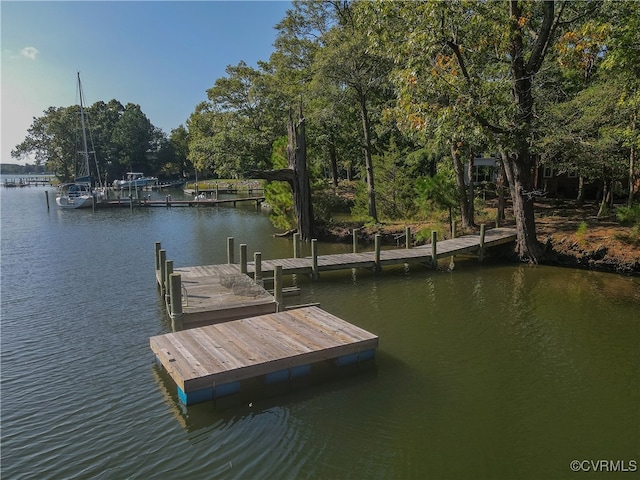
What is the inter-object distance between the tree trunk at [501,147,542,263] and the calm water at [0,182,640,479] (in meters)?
2.44

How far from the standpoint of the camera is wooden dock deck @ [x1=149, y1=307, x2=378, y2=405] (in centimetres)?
786

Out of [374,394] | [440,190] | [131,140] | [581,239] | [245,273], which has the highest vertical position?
[131,140]

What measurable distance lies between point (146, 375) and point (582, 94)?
19198mm

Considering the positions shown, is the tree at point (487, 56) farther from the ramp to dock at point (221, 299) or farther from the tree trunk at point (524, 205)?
the ramp to dock at point (221, 299)

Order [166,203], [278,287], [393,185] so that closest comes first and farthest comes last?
[278,287] < [393,185] < [166,203]

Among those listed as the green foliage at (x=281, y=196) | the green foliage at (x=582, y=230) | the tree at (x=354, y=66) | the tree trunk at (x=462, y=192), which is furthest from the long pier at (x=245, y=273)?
the green foliage at (x=281, y=196)

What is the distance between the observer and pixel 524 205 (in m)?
18.1

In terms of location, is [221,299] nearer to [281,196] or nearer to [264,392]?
[264,392]

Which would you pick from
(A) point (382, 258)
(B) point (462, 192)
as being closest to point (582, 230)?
(B) point (462, 192)

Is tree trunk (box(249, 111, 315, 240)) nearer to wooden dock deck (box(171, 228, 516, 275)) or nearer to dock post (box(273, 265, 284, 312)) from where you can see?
wooden dock deck (box(171, 228, 516, 275))

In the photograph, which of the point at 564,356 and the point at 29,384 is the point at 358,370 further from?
the point at 29,384

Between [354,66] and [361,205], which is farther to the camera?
[361,205]

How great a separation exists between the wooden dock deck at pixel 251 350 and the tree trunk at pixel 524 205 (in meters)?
11.2

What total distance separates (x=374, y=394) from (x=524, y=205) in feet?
41.6
